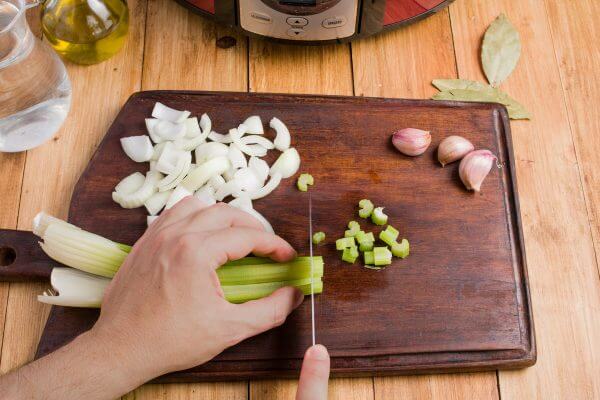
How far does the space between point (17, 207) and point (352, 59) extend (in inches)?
32.6

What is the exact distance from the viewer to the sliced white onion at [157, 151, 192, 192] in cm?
133

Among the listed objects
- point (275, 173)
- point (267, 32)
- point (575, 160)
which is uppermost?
point (267, 32)

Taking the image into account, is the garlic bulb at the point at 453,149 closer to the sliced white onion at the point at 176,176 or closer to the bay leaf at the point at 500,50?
the bay leaf at the point at 500,50

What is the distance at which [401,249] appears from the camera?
129cm

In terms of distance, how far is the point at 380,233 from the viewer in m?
1.32

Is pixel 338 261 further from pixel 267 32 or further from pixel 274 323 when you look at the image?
pixel 267 32

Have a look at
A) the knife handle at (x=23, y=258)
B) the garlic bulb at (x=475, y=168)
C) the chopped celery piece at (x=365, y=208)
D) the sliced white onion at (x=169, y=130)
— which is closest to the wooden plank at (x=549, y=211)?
the garlic bulb at (x=475, y=168)

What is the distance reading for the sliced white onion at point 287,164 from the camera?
53.4 inches

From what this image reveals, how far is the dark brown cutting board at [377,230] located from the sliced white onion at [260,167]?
43 mm

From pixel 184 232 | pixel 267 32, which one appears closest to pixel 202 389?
pixel 184 232

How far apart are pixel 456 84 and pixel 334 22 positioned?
0.34 metres

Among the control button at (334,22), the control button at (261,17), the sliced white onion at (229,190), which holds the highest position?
the control button at (261,17)

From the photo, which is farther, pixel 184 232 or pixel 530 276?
pixel 530 276

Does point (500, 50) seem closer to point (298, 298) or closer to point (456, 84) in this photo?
point (456, 84)
